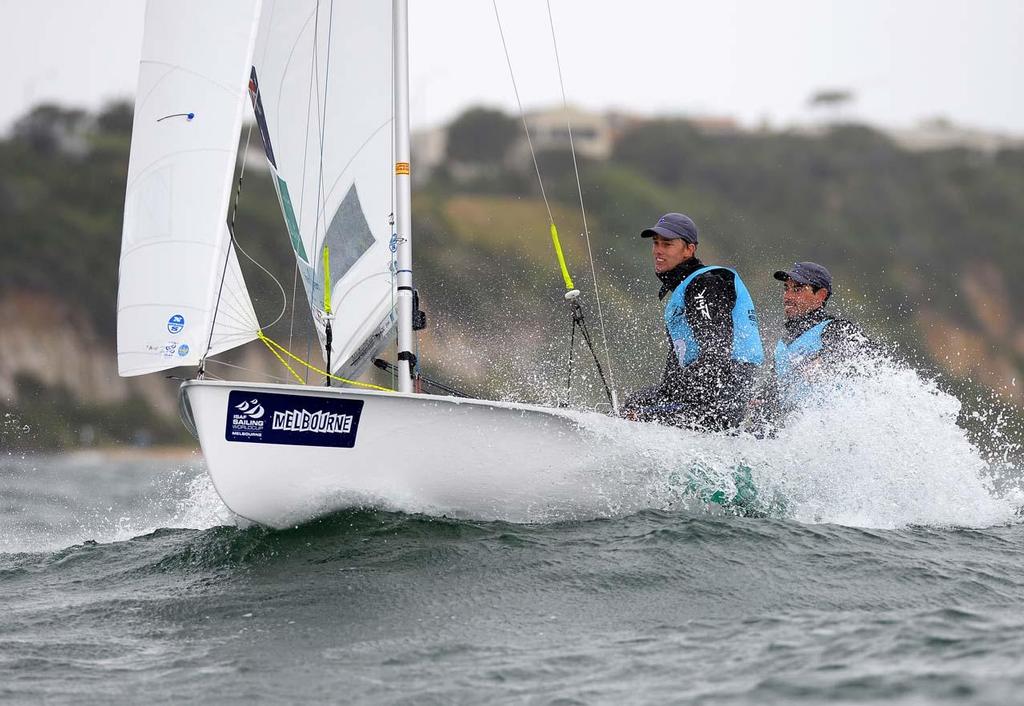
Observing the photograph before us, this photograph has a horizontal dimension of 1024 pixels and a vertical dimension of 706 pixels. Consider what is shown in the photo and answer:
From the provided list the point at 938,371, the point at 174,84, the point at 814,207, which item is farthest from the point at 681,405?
the point at 814,207

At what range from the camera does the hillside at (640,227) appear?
74.8ft

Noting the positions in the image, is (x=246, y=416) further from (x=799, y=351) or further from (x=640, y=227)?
(x=640, y=227)

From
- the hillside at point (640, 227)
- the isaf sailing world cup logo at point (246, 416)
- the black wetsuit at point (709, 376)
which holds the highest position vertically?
the hillside at point (640, 227)

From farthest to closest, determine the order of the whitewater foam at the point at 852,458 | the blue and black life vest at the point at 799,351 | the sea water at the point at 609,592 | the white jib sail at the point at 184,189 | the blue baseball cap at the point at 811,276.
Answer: the blue baseball cap at the point at 811,276 < the blue and black life vest at the point at 799,351 < the whitewater foam at the point at 852,458 < the white jib sail at the point at 184,189 < the sea water at the point at 609,592

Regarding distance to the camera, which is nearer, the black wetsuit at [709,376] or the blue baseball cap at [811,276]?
the black wetsuit at [709,376]

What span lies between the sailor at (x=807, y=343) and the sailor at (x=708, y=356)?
0.39 metres

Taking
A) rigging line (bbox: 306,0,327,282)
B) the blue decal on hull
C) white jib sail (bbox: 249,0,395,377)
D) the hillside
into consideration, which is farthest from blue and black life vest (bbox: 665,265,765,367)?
the hillside

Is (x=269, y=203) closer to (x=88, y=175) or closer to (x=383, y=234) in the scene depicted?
(x=88, y=175)

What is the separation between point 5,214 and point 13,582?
24753mm

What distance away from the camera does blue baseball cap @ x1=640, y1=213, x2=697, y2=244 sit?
15.6 ft

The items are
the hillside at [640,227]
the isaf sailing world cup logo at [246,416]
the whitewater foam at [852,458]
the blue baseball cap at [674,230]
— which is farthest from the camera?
the hillside at [640,227]

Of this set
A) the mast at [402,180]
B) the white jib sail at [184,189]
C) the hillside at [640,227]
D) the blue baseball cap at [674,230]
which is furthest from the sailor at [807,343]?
the hillside at [640,227]

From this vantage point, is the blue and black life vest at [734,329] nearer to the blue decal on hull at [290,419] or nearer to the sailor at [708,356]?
the sailor at [708,356]

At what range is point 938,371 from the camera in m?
25.5
